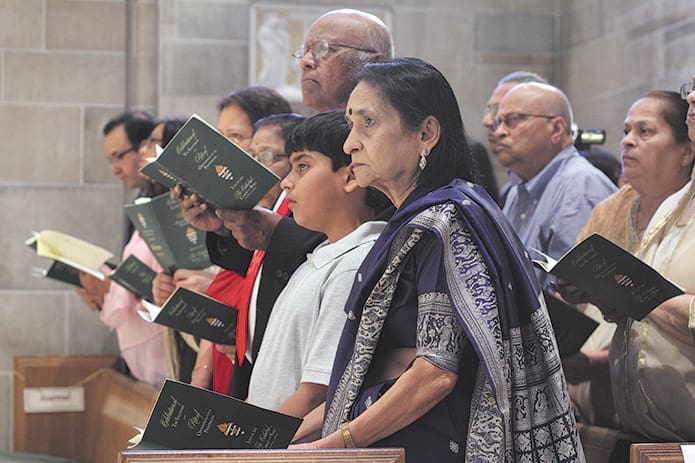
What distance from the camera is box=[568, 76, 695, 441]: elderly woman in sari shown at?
288 centimetres

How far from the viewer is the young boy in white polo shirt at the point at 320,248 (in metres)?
2.84

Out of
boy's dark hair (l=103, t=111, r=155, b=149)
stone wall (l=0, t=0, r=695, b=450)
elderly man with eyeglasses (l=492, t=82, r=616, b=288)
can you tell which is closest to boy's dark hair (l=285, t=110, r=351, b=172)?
elderly man with eyeglasses (l=492, t=82, r=616, b=288)

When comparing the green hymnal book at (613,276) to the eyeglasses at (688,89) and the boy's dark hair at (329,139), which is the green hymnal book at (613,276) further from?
the eyeglasses at (688,89)

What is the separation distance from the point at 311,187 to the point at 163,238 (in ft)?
4.02

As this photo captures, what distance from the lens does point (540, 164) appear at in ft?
14.9

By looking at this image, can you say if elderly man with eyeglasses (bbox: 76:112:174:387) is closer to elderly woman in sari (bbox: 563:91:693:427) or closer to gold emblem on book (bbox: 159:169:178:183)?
gold emblem on book (bbox: 159:169:178:183)

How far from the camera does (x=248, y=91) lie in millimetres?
4051

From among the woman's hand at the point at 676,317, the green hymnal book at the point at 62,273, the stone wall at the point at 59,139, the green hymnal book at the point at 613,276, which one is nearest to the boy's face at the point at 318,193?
the green hymnal book at the point at 613,276

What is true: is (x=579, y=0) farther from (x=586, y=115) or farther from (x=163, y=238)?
(x=163, y=238)

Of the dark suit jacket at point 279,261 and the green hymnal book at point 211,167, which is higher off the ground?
the green hymnal book at point 211,167

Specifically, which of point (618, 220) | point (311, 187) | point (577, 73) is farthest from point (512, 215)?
point (577, 73)

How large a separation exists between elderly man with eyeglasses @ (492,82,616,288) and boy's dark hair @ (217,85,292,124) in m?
0.98

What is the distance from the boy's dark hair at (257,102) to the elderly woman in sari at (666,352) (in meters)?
1.48

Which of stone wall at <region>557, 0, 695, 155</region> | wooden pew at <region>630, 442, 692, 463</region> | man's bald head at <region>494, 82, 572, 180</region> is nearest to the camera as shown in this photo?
wooden pew at <region>630, 442, 692, 463</region>
